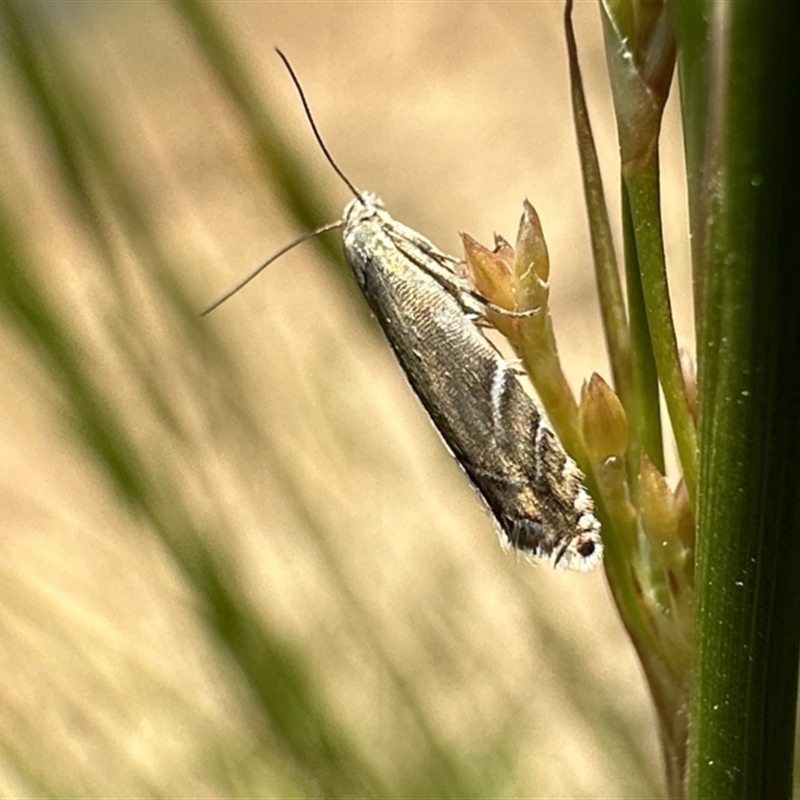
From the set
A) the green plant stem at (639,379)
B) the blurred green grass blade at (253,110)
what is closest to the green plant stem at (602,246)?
the green plant stem at (639,379)

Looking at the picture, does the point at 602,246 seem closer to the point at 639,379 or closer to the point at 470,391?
the point at 639,379

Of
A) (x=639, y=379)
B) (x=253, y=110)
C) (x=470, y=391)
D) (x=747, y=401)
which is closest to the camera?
(x=747, y=401)

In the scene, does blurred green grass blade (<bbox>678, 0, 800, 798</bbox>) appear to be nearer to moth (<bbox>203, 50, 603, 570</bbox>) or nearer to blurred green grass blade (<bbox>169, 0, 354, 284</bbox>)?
moth (<bbox>203, 50, 603, 570</bbox>)

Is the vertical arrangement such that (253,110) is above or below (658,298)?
above

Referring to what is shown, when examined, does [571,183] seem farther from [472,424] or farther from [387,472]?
[472,424]

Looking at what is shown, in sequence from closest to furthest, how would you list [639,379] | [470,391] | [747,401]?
[747,401] → [639,379] → [470,391]

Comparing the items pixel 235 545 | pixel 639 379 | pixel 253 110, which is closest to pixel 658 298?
pixel 639 379

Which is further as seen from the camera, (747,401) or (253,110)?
(253,110)

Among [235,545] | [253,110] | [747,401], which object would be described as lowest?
[747,401]
